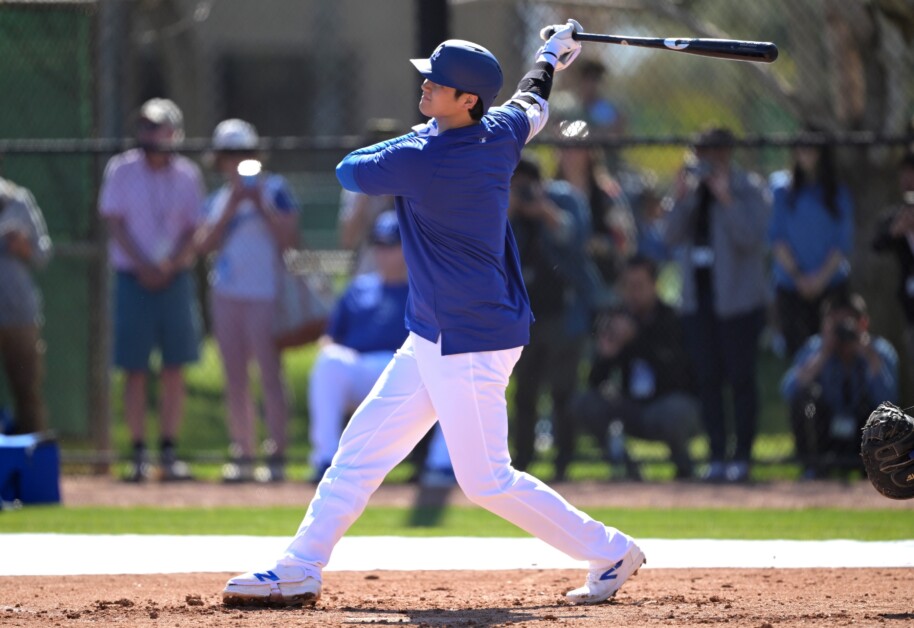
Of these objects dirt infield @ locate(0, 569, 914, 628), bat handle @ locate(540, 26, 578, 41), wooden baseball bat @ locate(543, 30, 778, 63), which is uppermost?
bat handle @ locate(540, 26, 578, 41)

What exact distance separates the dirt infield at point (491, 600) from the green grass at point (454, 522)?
129 cm

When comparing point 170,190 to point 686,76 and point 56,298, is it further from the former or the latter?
point 686,76

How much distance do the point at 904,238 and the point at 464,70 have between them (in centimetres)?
453

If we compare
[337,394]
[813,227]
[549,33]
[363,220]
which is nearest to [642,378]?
[813,227]

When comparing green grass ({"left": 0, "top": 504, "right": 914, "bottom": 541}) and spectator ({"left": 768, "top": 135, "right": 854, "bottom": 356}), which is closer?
green grass ({"left": 0, "top": 504, "right": 914, "bottom": 541})

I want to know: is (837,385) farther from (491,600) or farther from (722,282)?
(491,600)

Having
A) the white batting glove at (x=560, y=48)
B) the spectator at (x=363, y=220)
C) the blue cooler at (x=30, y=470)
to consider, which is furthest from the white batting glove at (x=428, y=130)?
the spectator at (x=363, y=220)

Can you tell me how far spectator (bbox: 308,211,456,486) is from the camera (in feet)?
30.0

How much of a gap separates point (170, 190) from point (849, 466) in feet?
15.5

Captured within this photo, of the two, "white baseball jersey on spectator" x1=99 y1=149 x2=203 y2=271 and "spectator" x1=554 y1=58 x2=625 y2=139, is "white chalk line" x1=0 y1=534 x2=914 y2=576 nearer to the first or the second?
"white baseball jersey on spectator" x1=99 y1=149 x2=203 y2=271

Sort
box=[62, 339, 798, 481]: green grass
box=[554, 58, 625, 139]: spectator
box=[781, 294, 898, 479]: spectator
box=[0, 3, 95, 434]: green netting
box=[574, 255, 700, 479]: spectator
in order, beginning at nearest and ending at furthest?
box=[781, 294, 898, 479]: spectator
box=[574, 255, 700, 479]: spectator
box=[62, 339, 798, 481]: green grass
box=[0, 3, 95, 434]: green netting
box=[554, 58, 625, 139]: spectator

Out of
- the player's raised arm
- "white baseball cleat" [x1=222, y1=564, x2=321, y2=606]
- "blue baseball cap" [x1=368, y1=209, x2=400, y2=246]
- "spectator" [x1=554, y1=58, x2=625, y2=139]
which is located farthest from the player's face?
"spectator" [x1=554, y1=58, x2=625, y2=139]

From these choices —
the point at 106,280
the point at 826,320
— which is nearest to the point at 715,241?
the point at 826,320

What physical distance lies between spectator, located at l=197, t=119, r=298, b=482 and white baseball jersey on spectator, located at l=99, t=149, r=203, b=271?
184mm
